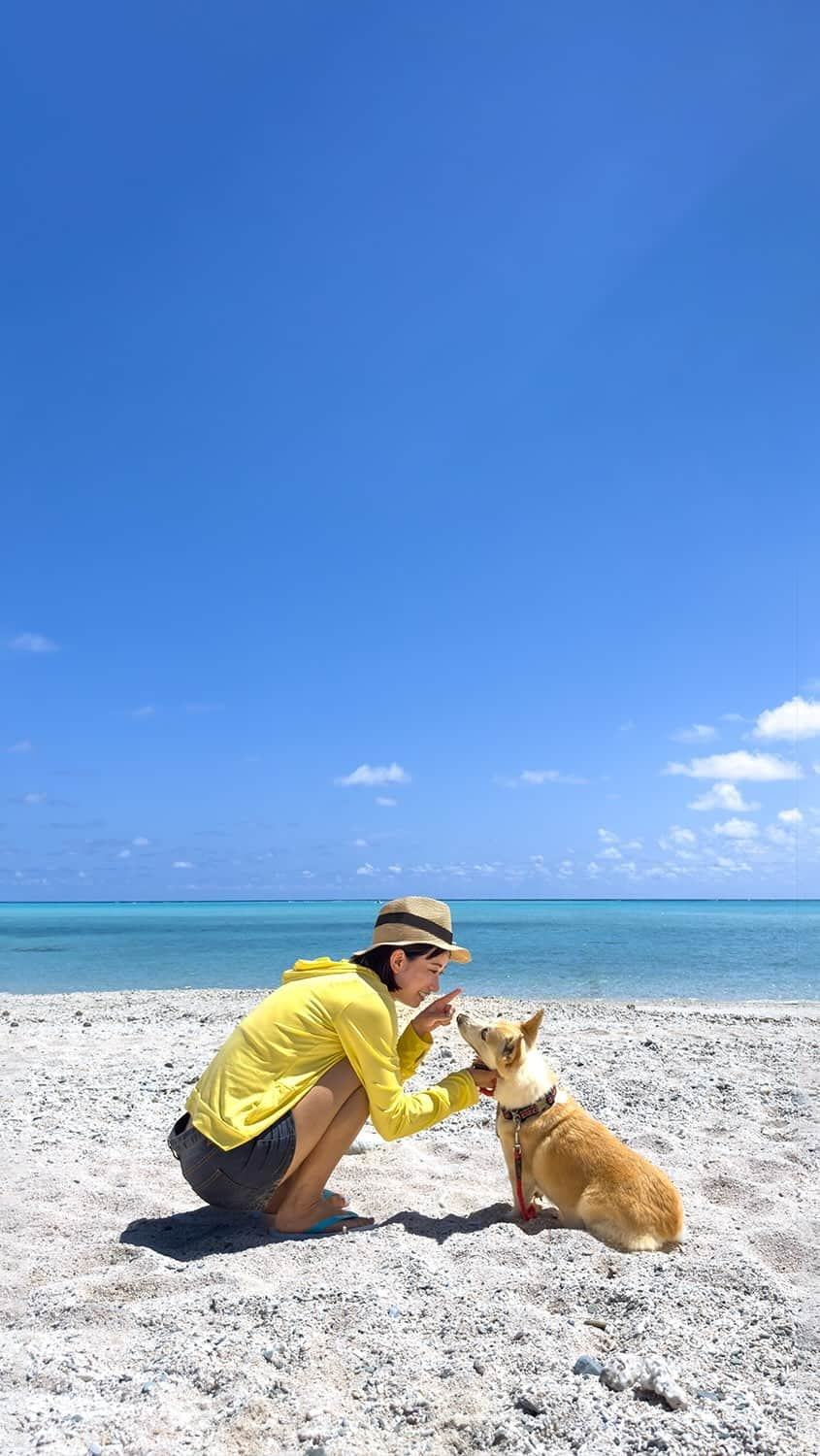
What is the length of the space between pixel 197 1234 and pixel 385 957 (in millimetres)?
1369

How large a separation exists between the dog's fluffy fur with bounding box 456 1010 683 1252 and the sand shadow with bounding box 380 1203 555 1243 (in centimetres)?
10

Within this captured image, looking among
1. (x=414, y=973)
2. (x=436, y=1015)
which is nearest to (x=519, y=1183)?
(x=436, y=1015)

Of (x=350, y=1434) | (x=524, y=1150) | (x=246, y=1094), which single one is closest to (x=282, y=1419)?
(x=350, y=1434)

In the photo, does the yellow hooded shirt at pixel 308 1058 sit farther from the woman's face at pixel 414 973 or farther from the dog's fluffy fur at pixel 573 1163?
the dog's fluffy fur at pixel 573 1163

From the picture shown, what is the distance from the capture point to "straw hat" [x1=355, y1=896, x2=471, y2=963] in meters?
3.68

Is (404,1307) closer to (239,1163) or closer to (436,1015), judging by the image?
(239,1163)

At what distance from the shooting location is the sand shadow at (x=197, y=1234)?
3527 millimetres

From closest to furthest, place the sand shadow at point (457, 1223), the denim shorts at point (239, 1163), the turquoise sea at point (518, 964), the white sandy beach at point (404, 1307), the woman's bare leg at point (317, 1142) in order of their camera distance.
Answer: the white sandy beach at point (404, 1307)
the denim shorts at point (239, 1163)
the woman's bare leg at point (317, 1142)
the sand shadow at point (457, 1223)
the turquoise sea at point (518, 964)

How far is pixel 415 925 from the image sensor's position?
12.2 feet

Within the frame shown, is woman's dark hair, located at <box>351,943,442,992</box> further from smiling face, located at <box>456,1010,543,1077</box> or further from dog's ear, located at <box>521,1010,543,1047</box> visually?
dog's ear, located at <box>521,1010,543,1047</box>

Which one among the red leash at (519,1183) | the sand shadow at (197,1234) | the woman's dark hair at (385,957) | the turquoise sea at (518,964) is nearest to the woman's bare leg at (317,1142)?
the sand shadow at (197,1234)

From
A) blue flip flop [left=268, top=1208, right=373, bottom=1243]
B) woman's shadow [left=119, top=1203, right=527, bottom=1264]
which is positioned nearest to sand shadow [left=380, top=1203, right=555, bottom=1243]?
woman's shadow [left=119, top=1203, right=527, bottom=1264]

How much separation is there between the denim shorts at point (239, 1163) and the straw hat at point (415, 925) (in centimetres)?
77

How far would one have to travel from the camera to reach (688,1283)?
308 cm
